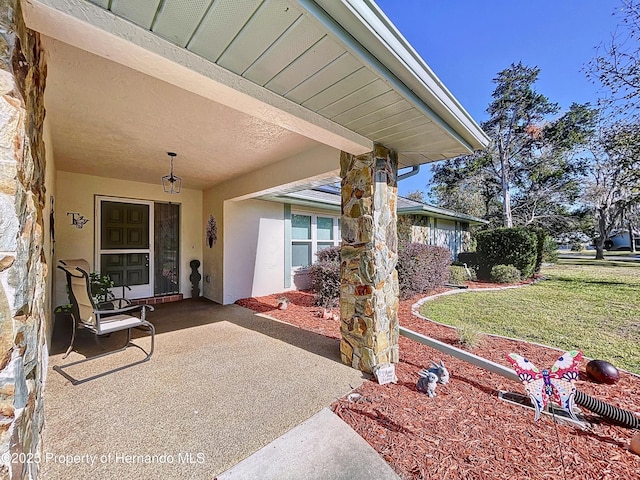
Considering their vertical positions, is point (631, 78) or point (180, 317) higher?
point (631, 78)

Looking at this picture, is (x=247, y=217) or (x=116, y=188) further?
(x=247, y=217)

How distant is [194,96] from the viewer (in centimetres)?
263

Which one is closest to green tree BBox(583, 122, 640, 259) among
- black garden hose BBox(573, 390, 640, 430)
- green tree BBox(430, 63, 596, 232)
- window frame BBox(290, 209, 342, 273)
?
green tree BBox(430, 63, 596, 232)

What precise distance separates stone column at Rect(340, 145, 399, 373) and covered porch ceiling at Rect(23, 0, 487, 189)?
1.02ft

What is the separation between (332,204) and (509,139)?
14755 mm

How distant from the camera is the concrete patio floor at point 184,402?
6.31ft

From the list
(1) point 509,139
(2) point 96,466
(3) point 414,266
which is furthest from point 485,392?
(1) point 509,139

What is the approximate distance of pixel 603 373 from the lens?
2.92 metres

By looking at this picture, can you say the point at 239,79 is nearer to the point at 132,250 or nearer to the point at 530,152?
the point at 132,250

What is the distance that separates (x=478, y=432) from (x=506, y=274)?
9255 millimetres

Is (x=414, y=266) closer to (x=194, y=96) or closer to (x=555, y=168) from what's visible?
(x=194, y=96)

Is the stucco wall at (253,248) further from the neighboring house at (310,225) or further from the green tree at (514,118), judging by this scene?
the green tree at (514,118)

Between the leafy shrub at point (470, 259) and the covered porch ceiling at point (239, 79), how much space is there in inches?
386

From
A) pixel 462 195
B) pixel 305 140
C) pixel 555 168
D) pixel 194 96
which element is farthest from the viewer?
pixel 462 195
